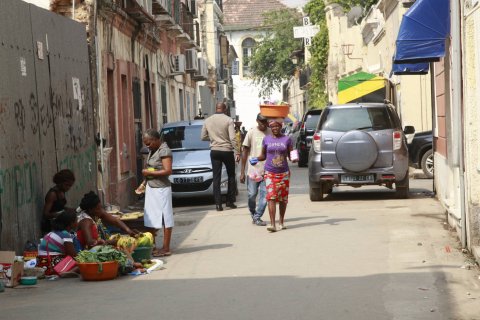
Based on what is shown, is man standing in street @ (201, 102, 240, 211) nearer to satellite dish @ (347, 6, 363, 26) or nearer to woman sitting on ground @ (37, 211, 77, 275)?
woman sitting on ground @ (37, 211, 77, 275)

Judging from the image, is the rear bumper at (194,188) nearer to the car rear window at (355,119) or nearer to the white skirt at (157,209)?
the car rear window at (355,119)

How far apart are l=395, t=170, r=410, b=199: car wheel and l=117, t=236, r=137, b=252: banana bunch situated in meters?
8.55

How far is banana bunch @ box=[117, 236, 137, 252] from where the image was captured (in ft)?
39.0

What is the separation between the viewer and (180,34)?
3625 cm

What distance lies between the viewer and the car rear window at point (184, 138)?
22422mm

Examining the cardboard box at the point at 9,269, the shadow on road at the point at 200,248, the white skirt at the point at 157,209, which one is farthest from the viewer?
the shadow on road at the point at 200,248

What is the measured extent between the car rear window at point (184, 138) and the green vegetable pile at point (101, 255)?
10.9 metres

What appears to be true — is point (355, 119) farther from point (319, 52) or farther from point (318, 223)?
point (319, 52)

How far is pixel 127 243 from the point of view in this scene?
11922 millimetres

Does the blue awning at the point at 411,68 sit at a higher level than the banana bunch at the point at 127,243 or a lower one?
higher

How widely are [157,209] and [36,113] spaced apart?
6.59 feet

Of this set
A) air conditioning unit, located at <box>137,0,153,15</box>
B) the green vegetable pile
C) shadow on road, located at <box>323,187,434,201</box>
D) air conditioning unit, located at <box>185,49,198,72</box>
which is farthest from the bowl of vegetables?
air conditioning unit, located at <box>185,49,198,72</box>

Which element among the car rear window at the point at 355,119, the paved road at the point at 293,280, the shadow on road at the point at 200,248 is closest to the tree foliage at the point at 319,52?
the car rear window at the point at 355,119

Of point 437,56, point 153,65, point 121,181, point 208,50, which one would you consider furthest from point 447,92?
point 208,50
